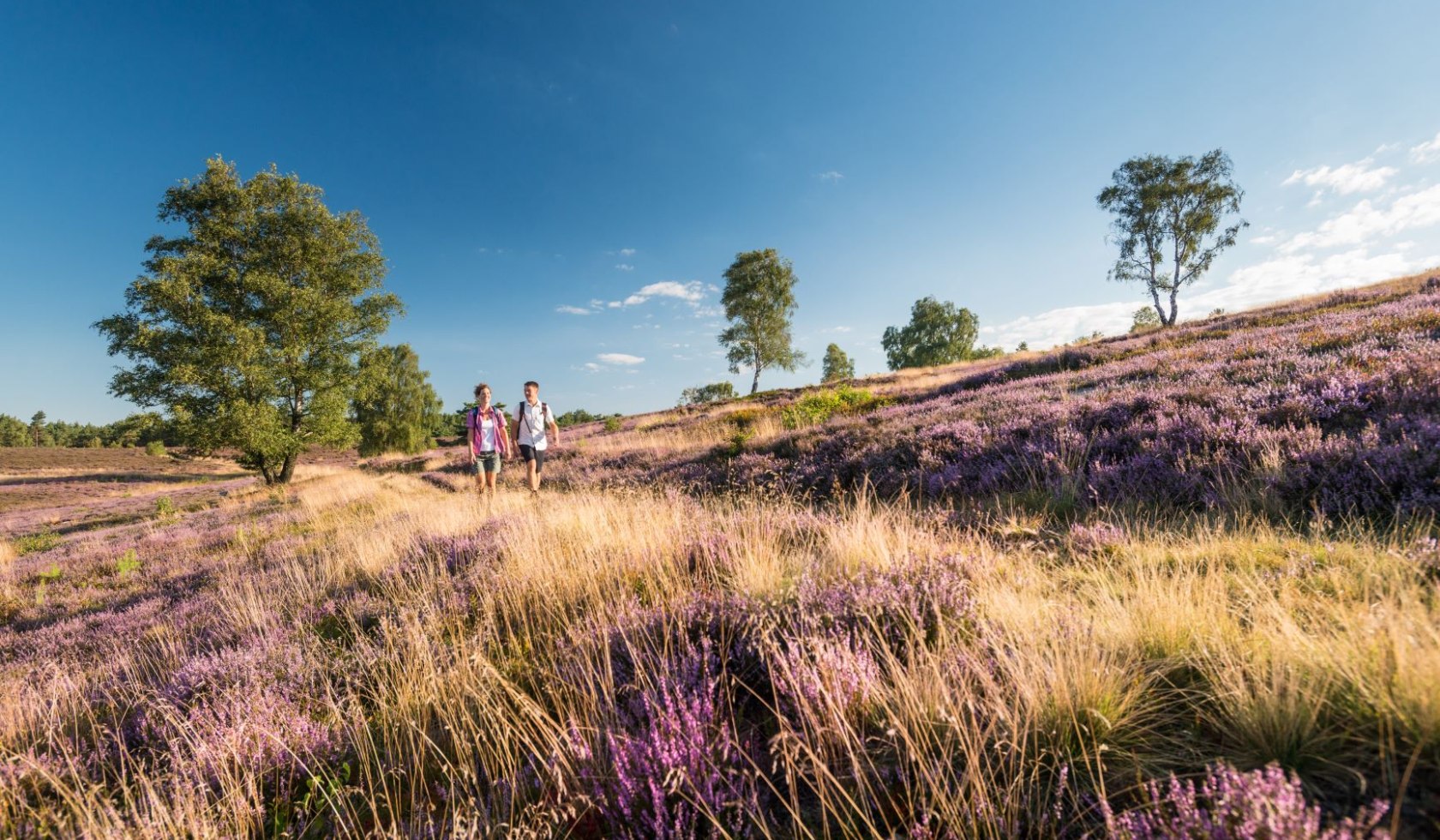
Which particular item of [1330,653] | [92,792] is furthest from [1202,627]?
[92,792]

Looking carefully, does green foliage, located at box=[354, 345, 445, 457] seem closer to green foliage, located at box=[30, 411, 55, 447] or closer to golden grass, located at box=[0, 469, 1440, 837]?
golden grass, located at box=[0, 469, 1440, 837]

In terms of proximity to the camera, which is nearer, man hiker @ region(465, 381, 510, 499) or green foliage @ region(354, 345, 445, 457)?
man hiker @ region(465, 381, 510, 499)

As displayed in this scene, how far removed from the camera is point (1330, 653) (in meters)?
1.66

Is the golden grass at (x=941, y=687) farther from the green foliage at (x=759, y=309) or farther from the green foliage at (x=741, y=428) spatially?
the green foliage at (x=759, y=309)

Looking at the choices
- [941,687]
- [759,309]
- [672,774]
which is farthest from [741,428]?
[759,309]

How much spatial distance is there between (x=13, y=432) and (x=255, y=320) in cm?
10476

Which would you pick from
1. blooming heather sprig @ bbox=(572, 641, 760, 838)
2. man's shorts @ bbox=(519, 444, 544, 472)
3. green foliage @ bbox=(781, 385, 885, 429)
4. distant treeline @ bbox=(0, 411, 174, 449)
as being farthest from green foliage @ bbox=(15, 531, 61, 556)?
distant treeline @ bbox=(0, 411, 174, 449)

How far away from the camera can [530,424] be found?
37.7 ft

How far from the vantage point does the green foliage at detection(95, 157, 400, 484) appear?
18734 mm

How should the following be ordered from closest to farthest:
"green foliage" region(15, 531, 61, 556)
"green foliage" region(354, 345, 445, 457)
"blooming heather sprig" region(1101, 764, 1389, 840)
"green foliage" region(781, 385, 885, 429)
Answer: "blooming heather sprig" region(1101, 764, 1389, 840) → "green foliage" region(781, 385, 885, 429) → "green foliage" region(15, 531, 61, 556) → "green foliage" region(354, 345, 445, 457)

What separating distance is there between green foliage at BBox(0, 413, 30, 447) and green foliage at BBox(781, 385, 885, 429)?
12047cm

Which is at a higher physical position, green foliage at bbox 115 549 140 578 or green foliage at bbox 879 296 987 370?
green foliage at bbox 879 296 987 370

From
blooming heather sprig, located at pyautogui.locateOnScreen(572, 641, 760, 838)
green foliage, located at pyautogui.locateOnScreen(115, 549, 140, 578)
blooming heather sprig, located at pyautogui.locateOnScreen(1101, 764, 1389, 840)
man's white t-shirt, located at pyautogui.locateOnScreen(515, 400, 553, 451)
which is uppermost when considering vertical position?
man's white t-shirt, located at pyautogui.locateOnScreen(515, 400, 553, 451)

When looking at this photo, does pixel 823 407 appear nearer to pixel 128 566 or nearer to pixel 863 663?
Answer: pixel 863 663
